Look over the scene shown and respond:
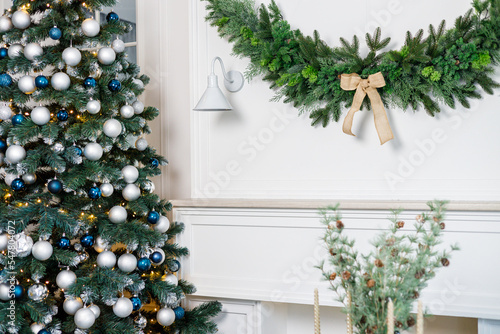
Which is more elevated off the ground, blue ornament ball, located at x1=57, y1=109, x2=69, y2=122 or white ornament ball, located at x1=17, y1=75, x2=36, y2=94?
white ornament ball, located at x1=17, y1=75, x2=36, y2=94

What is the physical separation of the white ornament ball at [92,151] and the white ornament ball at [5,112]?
0.32m

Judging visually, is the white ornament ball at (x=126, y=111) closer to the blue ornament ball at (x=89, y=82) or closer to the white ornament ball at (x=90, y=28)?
the blue ornament ball at (x=89, y=82)

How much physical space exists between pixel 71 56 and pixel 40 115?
0.26m

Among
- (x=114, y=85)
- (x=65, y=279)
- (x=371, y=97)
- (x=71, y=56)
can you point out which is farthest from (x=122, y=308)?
(x=371, y=97)

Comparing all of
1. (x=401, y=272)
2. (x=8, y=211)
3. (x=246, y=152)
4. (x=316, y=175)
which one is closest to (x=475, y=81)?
(x=316, y=175)

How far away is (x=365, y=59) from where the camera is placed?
2168 millimetres

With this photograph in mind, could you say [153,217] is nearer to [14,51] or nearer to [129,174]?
[129,174]

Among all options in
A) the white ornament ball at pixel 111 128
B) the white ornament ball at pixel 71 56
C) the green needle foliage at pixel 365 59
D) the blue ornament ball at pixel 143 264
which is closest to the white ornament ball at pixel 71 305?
the blue ornament ball at pixel 143 264

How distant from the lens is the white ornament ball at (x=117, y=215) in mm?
2033

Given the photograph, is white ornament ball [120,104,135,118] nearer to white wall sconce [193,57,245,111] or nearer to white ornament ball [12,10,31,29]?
white wall sconce [193,57,245,111]

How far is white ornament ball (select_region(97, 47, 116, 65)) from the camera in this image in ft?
6.72

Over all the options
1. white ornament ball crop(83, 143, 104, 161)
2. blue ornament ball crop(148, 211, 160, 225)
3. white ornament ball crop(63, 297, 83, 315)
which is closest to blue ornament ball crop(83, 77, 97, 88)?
white ornament ball crop(83, 143, 104, 161)

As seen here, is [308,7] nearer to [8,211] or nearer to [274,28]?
[274,28]

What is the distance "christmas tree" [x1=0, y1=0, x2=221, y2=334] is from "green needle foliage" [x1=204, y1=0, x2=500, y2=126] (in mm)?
572
